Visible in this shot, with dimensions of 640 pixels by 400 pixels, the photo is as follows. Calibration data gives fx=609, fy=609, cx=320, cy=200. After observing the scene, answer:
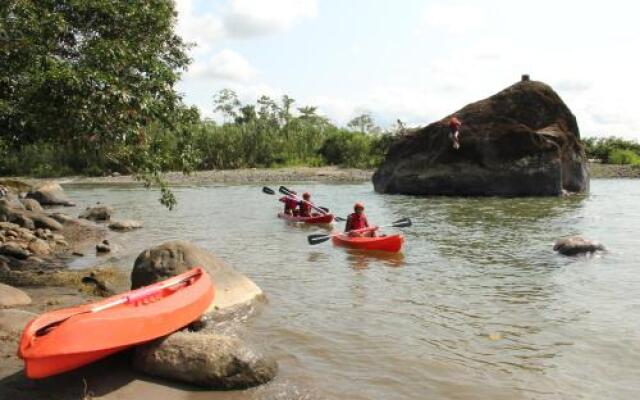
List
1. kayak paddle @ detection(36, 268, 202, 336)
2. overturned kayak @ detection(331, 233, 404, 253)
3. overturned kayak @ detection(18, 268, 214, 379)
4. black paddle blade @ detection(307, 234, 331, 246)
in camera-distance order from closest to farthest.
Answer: overturned kayak @ detection(18, 268, 214, 379), kayak paddle @ detection(36, 268, 202, 336), overturned kayak @ detection(331, 233, 404, 253), black paddle blade @ detection(307, 234, 331, 246)

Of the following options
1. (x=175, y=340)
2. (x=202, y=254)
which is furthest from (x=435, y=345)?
(x=202, y=254)

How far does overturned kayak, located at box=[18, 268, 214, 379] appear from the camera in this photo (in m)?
5.04

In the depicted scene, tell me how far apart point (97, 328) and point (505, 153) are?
24888mm

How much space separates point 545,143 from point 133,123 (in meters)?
21.6

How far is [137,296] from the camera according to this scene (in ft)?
22.6

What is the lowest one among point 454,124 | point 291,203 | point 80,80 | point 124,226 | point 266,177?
point 124,226

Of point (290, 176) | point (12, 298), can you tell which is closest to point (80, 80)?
point (12, 298)

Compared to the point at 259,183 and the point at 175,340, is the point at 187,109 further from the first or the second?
the point at 259,183

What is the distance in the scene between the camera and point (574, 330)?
771 cm

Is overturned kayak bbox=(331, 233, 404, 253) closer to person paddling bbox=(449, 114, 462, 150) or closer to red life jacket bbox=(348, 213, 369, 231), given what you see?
red life jacket bbox=(348, 213, 369, 231)

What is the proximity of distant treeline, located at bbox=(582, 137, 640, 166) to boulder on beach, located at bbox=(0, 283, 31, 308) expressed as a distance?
47749 mm

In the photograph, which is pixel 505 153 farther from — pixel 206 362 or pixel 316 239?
pixel 206 362

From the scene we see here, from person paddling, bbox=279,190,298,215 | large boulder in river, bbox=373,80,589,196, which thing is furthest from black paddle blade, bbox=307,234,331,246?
large boulder in river, bbox=373,80,589,196

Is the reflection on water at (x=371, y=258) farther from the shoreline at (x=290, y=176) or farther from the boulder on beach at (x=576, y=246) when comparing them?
the shoreline at (x=290, y=176)
